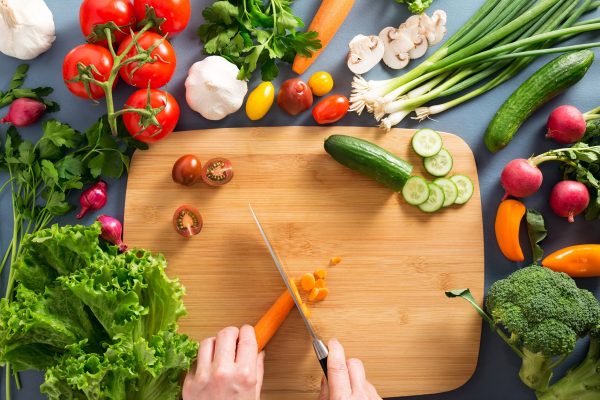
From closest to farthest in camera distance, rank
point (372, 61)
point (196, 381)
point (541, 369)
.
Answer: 1. point (196, 381)
2. point (541, 369)
3. point (372, 61)

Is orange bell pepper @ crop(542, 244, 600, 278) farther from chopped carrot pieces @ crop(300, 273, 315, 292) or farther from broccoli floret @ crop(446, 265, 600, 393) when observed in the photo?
chopped carrot pieces @ crop(300, 273, 315, 292)

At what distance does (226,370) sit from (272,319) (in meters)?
0.31

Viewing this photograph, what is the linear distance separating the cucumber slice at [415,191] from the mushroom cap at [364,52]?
19.7 inches

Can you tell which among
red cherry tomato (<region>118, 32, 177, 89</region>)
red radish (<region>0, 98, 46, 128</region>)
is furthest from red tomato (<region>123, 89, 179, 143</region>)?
red radish (<region>0, 98, 46, 128</region>)

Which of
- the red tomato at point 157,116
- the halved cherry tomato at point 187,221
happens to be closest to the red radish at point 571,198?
the halved cherry tomato at point 187,221

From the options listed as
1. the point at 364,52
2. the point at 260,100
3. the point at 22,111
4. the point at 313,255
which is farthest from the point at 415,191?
the point at 22,111

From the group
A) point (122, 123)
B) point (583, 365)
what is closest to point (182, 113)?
point (122, 123)

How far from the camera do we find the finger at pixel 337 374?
1.93 meters

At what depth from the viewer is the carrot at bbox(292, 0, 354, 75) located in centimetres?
224

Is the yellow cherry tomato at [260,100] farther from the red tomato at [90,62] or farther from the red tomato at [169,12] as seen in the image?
the red tomato at [90,62]

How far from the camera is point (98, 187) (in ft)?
7.31

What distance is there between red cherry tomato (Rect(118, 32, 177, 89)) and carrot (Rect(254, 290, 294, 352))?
3.15 feet

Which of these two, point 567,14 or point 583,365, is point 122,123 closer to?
point 567,14

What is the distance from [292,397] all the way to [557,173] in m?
1.43
